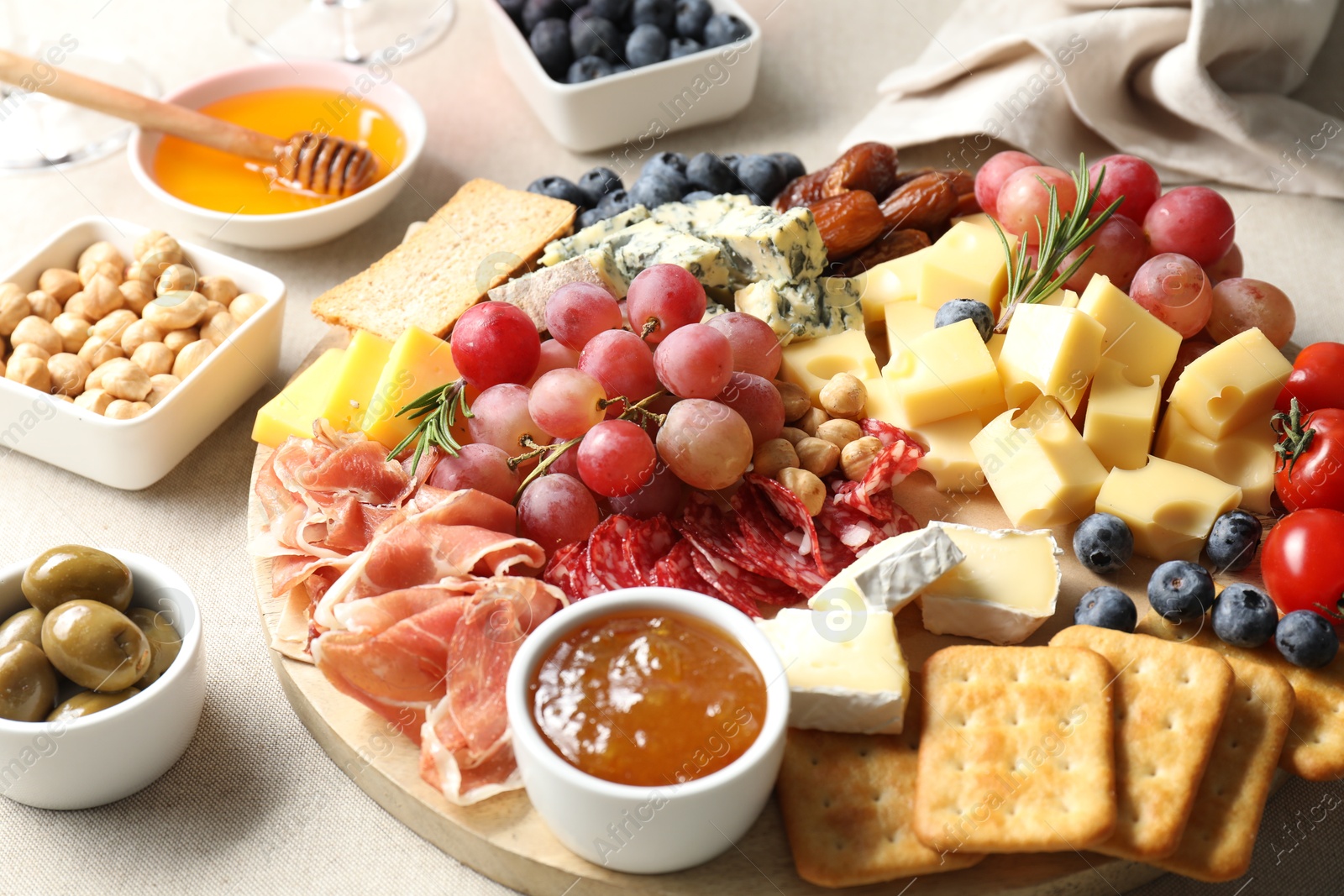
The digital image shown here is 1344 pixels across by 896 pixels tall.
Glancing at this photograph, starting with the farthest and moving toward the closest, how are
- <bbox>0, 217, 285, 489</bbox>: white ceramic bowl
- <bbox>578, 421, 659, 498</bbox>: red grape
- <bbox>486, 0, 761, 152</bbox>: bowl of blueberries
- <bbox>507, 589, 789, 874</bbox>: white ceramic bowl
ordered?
<bbox>486, 0, 761, 152</bbox>: bowl of blueberries < <bbox>0, 217, 285, 489</bbox>: white ceramic bowl < <bbox>578, 421, 659, 498</bbox>: red grape < <bbox>507, 589, 789, 874</bbox>: white ceramic bowl

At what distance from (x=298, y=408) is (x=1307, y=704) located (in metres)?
1.31

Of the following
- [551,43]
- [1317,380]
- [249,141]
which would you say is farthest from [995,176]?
[249,141]

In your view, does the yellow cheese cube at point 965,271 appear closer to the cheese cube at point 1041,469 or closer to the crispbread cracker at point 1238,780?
the cheese cube at point 1041,469

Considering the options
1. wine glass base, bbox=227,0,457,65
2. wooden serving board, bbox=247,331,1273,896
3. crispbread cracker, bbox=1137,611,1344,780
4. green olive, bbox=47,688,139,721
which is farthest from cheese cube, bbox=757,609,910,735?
wine glass base, bbox=227,0,457,65

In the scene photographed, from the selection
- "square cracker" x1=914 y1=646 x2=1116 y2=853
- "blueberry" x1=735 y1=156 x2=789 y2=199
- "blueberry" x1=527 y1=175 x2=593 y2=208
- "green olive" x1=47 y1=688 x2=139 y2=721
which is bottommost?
"square cracker" x1=914 y1=646 x2=1116 y2=853

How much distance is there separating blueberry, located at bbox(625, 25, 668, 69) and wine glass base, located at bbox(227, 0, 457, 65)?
63 centimetres

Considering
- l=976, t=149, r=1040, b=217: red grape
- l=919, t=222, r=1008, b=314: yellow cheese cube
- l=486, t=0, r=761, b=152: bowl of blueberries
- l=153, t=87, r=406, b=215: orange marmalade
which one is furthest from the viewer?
l=486, t=0, r=761, b=152: bowl of blueberries

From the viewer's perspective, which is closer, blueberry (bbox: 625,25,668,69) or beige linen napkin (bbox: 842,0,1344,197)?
beige linen napkin (bbox: 842,0,1344,197)

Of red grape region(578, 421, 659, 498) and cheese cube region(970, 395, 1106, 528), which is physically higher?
red grape region(578, 421, 659, 498)

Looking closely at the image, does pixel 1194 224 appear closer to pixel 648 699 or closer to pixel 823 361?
pixel 823 361

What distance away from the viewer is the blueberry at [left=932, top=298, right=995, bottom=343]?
1.66 meters

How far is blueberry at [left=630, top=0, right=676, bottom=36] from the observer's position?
2.30m

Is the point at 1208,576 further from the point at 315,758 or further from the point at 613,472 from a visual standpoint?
the point at 315,758

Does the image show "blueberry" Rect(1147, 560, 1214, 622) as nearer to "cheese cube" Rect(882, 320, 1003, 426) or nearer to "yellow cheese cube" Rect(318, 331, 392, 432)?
"cheese cube" Rect(882, 320, 1003, 426)
